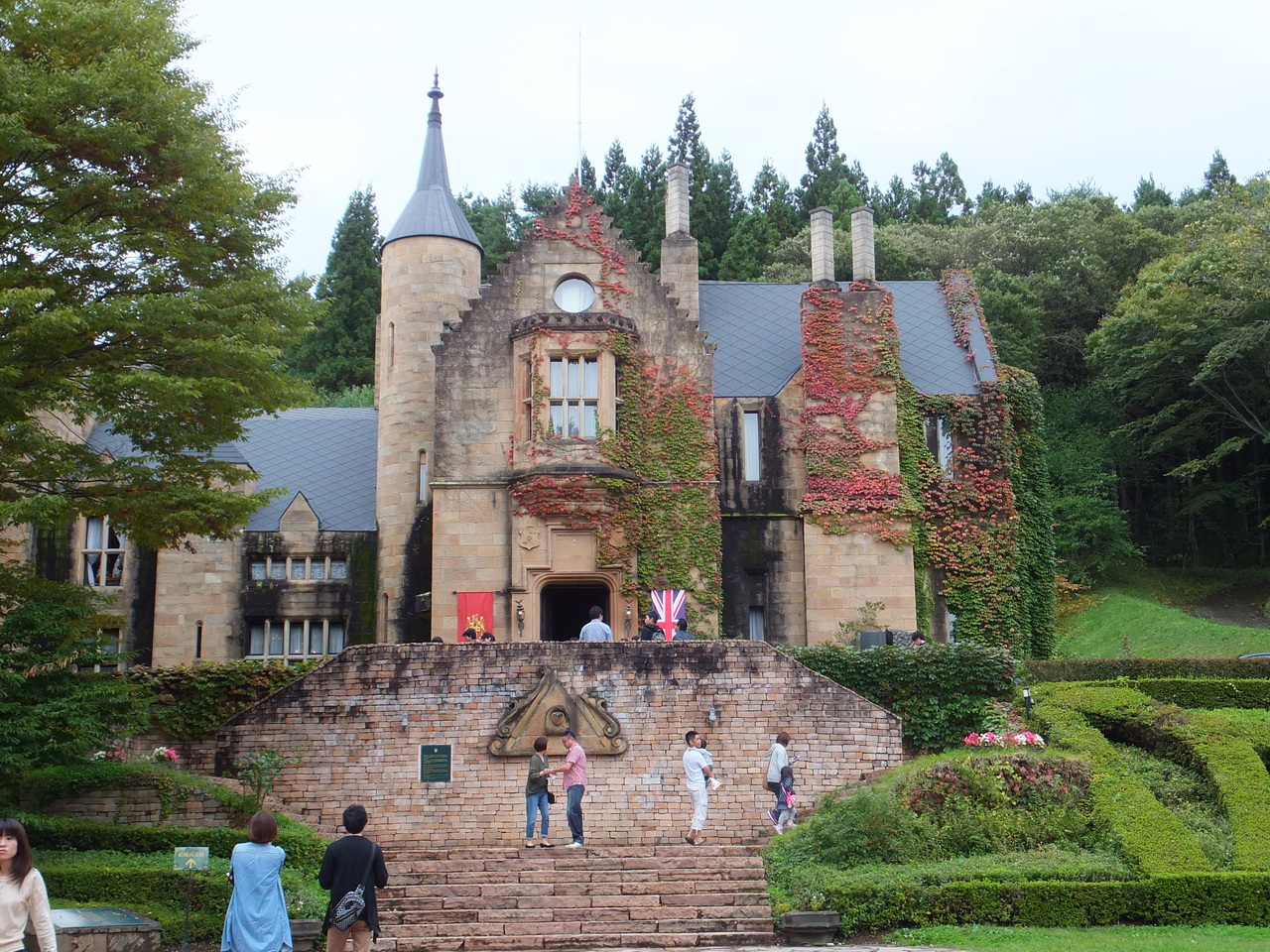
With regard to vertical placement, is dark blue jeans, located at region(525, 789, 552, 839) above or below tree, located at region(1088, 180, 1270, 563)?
below

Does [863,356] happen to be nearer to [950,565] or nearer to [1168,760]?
[950,565]

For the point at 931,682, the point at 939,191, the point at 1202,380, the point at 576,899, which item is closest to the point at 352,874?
the point at 576,899

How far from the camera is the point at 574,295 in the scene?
106ft

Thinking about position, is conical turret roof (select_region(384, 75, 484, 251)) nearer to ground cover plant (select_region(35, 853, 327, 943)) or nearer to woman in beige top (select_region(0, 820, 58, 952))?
ground cover plant (select_region(35, 853, 327, 943))

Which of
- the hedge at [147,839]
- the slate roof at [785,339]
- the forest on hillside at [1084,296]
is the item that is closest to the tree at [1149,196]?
the forest on hillside at [1084,296]

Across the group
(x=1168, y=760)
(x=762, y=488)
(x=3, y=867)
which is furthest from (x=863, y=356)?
(x=3, y=867)

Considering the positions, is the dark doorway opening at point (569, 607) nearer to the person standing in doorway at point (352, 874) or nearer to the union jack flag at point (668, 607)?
the union jack flag at point (668, 607)

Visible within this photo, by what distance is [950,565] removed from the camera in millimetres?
33188

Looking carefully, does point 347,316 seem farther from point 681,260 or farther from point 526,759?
point 526,759

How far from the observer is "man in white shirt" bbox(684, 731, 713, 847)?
68.8 ft

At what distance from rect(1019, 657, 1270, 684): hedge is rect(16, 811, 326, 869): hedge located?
1499cm

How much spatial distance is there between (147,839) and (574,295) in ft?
55.1

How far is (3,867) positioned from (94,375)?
1270 cm

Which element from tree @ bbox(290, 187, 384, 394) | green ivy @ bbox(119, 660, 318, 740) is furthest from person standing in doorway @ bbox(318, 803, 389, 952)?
tree @ bbox(290, 187, 384, 394)
